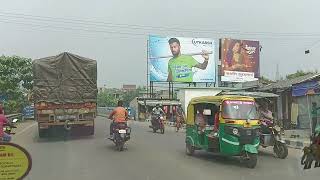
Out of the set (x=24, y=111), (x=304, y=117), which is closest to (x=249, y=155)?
(x=304, y=117)

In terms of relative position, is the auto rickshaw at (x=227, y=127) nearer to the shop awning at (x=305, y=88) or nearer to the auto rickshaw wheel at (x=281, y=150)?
the auto rickshaw wheel at (x=281, y=150)

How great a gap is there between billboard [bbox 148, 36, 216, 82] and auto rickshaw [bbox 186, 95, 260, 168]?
3109 cm

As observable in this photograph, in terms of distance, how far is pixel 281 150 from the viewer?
15477 millimetres

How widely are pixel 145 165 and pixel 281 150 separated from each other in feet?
14.6

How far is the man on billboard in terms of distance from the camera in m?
47.3

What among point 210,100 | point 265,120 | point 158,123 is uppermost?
point 210,100

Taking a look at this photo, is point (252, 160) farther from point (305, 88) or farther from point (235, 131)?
point (305, 88)

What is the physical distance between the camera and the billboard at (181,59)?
46969mm

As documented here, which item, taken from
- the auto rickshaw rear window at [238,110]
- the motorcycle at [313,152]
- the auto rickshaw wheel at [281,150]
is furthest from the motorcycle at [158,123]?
the motorcycle at [313,152]

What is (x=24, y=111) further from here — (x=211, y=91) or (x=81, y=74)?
(x=81, y=74)

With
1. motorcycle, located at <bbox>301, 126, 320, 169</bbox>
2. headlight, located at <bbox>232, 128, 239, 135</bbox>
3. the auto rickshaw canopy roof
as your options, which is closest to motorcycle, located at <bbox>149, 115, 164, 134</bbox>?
the auto rickshaw canopy roof

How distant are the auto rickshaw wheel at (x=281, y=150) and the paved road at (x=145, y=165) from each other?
0.70 ft

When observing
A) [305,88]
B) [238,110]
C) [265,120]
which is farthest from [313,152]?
[305,88]

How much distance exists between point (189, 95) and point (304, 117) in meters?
20.6
